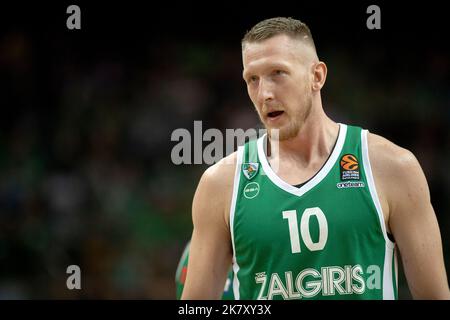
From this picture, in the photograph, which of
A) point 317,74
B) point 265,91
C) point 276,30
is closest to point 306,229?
point 265,91

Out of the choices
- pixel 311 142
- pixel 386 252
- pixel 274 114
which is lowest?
pixel 386 252

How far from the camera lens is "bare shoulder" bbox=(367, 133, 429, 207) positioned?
11.0 ft

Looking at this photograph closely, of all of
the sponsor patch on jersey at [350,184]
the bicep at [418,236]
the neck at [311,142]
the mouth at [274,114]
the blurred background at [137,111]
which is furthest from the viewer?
the blurred background at [137,111]

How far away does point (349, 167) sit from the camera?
11.5ft

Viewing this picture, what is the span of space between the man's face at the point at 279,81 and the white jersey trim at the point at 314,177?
184mm

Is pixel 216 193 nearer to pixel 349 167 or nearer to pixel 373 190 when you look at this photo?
pixel 349 167

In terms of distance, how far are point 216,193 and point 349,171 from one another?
0.69 meters

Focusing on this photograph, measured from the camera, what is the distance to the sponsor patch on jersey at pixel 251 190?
141 inches

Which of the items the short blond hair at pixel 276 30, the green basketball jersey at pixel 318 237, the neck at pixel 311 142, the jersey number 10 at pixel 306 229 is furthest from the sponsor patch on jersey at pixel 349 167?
the short blond hair at pixel 276 30

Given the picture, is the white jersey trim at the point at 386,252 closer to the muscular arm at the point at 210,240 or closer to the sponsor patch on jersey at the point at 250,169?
the sponsor patch on jersey at the point at 250,169

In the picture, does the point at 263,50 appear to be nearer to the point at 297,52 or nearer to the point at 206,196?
the point at 297,52

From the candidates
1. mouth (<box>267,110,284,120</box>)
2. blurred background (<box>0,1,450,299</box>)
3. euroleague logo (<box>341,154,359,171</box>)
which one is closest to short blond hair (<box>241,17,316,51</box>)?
mouth (<box>267,110,284,120</box>)

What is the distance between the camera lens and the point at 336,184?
3486mm

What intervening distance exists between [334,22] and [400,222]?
5368 mm
